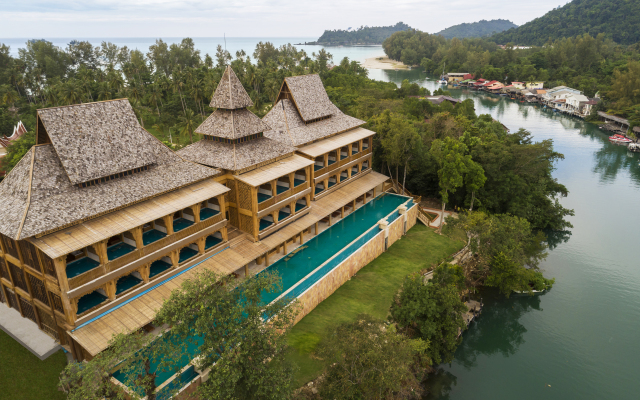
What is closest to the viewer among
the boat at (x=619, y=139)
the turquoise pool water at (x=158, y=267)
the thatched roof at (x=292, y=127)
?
the turquoise pool water at (x=158, y=267)

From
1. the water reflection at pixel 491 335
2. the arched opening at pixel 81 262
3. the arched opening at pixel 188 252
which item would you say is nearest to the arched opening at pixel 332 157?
the arched opening at pixel 188 252

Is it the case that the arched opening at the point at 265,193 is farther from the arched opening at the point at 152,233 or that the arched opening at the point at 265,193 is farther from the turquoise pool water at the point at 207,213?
the arched opening at the point at 152,233

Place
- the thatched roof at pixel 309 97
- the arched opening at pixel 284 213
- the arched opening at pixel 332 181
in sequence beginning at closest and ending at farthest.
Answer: the arched opening at pixel 284 213
the thatched roof at pixel 309 97
the arched opening at pixel 332 181

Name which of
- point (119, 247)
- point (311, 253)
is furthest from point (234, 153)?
point (119, 247)

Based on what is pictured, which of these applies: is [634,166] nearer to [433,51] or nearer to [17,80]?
[17,80]

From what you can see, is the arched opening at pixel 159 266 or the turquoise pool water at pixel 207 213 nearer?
the arched opening at pixel 159 266

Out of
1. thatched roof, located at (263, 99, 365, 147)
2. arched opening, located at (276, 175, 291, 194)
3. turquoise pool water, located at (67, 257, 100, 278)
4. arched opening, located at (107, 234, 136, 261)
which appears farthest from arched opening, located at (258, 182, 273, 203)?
turquoise pool water, located at (67, 257, 100, 278)
